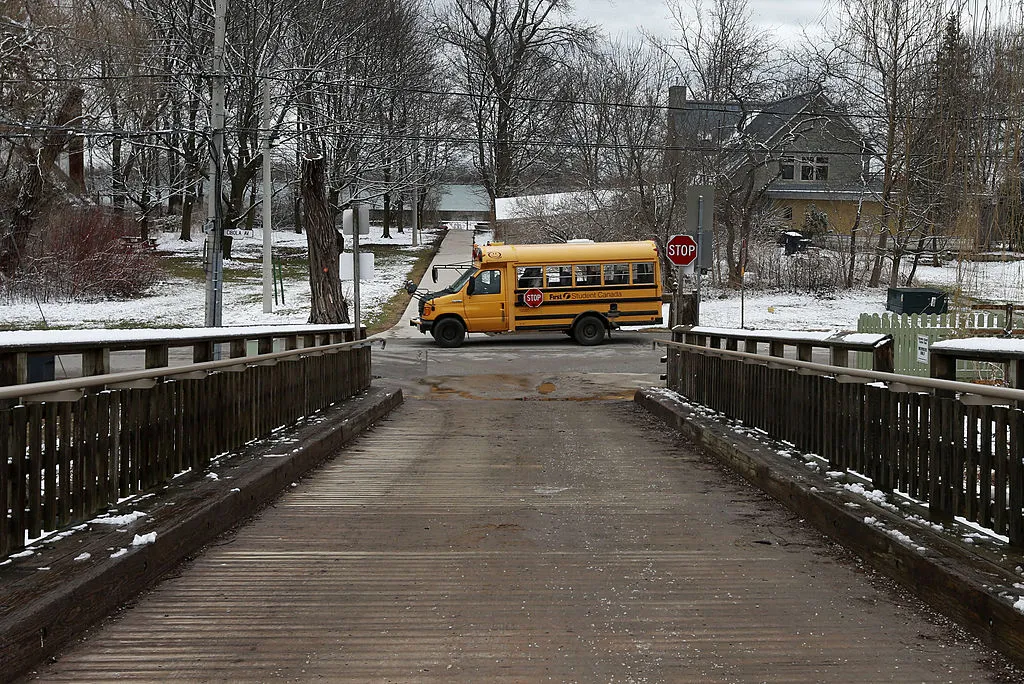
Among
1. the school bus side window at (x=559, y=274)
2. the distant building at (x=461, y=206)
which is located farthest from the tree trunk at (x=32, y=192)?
the distant building at (x=461, y=206)

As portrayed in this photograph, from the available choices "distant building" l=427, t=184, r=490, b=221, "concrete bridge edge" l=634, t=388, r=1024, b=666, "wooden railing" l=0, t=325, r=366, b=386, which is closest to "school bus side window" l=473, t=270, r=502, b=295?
"wooden railing" l=0, t=325, r=366, b=386

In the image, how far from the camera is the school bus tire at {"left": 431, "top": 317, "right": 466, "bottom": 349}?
29422 mm

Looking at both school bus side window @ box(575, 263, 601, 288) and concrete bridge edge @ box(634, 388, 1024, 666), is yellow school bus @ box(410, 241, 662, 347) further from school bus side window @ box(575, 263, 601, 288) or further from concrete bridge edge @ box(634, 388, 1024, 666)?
concrete bridge edge @ box(634, 388, 1024, 666)

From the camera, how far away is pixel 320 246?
23.2m

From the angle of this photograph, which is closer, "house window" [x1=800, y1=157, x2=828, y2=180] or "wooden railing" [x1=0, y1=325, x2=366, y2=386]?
"wooden railing" [x1=0, y1=325, x2=366, y2=386]

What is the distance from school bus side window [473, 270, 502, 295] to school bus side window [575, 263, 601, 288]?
7.26 feet

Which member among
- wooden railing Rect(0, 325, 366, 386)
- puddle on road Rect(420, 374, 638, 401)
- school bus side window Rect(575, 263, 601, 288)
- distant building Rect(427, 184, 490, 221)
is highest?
distant building Rect(427, 184, 490, 221)

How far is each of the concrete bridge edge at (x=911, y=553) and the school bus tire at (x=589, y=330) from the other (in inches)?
815

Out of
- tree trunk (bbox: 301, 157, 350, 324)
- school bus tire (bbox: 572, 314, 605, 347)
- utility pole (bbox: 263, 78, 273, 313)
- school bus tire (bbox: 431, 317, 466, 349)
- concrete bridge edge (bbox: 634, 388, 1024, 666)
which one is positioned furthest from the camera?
utility pole (bbox: 263, 78, 273, 313)

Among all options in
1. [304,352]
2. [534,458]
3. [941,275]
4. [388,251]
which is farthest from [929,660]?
[388,251]

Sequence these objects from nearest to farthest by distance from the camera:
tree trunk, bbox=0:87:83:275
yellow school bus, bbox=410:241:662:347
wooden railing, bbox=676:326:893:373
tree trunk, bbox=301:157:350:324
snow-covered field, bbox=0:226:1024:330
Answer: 1. wooden railing, bbox=676:326:893:373
2. tree trunk, bbox=301:157:350:324
3. yellow school bus, bbox=410:241:662:347
4. tree trunk, bbox=0:87:83:275
5. snow-covered field, bbox=0:226:1024:330

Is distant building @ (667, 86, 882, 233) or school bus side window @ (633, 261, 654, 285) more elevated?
distant building @ (667, 86, 882, 233)

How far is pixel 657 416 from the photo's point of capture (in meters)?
14.5

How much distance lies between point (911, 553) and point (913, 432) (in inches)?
42.8
